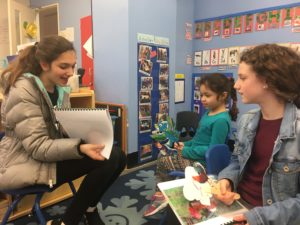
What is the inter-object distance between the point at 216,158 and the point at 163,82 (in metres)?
1.68

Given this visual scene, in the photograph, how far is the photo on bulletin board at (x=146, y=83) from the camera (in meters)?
2.59

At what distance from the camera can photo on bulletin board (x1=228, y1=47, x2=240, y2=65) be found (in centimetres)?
292

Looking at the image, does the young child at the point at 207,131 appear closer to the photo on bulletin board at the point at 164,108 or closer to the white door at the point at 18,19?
the photo on bulletin board at the point at 164,108

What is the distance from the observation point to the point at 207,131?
156 centimetres

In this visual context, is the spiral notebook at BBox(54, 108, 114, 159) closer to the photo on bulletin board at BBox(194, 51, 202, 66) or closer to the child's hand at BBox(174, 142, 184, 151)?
the child's hand at BBox(174, 142, 184, 151)

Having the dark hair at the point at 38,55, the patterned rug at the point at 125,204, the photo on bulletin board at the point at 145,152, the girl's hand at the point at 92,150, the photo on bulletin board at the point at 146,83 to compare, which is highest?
the dark hair at the point at 38,55

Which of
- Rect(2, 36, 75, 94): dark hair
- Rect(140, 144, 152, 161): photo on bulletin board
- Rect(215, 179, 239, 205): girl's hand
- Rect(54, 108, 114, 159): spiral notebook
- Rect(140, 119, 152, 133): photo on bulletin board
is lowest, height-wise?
Rect(140, 144, 152, 161): photo on bulletin board

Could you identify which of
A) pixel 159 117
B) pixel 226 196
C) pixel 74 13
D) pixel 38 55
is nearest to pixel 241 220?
pixel 226 196

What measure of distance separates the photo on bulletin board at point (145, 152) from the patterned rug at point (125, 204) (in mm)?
309

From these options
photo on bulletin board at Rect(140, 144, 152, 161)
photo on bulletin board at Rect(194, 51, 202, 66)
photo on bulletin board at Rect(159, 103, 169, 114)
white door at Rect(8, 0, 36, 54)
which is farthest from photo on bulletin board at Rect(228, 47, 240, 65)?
white door at Rect(8, 0, 36, 54)

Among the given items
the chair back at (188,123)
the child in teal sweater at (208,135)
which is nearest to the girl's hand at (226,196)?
the child in teal sweater at (208,135)

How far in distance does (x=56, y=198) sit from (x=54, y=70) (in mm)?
1017

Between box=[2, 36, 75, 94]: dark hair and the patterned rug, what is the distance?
95cm

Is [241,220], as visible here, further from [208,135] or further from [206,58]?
[206,58]
